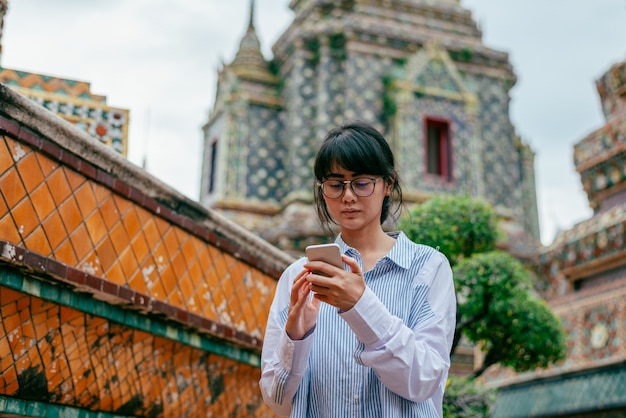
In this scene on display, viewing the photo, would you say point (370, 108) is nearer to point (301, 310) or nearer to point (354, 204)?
point (354, 204)

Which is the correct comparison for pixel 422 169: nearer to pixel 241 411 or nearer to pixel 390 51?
pixel 390 51

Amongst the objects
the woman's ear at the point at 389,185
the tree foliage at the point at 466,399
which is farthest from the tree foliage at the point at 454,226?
the woman's ear at the point at 389,185

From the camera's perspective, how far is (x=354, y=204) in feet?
6.73

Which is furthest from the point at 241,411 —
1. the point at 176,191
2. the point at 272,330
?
the point at 272,330

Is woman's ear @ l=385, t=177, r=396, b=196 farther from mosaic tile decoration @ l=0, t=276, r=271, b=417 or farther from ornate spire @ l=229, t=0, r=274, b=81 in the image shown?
ornate spire @ l=229, t=0, r=274, b=81

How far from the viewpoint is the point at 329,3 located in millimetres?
14492

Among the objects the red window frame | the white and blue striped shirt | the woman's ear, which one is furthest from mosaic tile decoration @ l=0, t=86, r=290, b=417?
the red window frame

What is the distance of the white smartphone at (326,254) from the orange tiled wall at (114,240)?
1.70 m

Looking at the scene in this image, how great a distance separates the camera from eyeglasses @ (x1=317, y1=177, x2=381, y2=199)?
204 cm

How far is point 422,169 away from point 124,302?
1015cm

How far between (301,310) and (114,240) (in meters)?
1.99

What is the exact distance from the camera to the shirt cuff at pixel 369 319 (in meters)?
1.77

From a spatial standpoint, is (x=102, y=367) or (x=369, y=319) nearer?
(x=369, y=319)

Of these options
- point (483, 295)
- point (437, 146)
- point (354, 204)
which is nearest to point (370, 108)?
point (437, 146)
